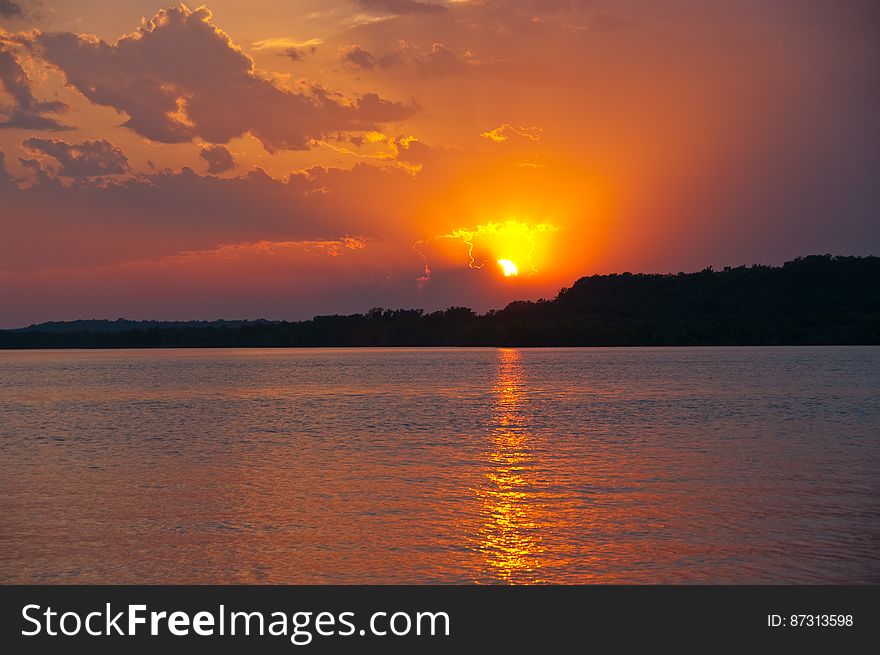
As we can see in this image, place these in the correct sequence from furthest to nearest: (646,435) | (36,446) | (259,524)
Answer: (646,435) < (36,446) < (259,524)

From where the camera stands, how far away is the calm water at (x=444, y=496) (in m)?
17.5

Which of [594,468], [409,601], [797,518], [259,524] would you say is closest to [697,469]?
[594,468]

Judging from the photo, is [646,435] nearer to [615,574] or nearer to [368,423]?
[368,423]

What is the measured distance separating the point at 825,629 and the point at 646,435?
28692 mm

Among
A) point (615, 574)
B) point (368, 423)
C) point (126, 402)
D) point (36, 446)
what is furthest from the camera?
point (126, 402)

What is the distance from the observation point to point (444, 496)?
2550 cm

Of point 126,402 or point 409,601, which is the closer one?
point 409,601

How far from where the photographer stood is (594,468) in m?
31.6

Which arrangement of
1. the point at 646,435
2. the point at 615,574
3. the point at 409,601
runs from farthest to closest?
the point at 646,435 < the point at 615,574 < the point at 409,601

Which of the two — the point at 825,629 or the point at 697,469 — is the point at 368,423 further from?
the point at 825,629

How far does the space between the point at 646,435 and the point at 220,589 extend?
29558 mm

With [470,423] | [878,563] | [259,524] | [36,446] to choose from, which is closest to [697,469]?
[878,563]

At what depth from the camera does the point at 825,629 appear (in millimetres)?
14219

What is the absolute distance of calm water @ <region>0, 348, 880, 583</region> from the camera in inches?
690
